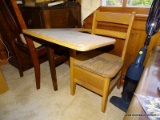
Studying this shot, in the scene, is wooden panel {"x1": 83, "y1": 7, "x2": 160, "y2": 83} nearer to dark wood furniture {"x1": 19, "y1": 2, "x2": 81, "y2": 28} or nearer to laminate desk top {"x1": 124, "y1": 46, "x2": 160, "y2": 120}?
dark wood furniture {"x1": 19, "y1": 2, "x2": 81, "y2": 28}

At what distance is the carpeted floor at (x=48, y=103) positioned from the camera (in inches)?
45.9

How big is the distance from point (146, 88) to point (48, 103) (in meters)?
1.06

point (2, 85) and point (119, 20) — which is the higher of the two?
point (119, 20)

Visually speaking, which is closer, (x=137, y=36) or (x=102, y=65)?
(x=102, y=65)

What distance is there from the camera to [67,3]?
1451 mm

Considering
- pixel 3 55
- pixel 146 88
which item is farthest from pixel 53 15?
pixel 3 55

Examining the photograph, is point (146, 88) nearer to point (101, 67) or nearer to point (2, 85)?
point (101, 67)

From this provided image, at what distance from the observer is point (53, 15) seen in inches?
50.9

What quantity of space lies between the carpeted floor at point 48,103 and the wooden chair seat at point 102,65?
1.50ft

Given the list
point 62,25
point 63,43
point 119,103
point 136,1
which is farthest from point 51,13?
point 119,103

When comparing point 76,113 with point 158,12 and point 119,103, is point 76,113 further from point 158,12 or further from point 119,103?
point 158,12

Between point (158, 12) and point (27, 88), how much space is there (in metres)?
1.62

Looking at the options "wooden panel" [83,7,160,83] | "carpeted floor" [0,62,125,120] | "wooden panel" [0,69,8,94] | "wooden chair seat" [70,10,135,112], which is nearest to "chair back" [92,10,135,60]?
"wooden chair seat" [70,10,135,112]

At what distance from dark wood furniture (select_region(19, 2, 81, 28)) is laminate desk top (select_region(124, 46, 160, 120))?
1.03 metres
